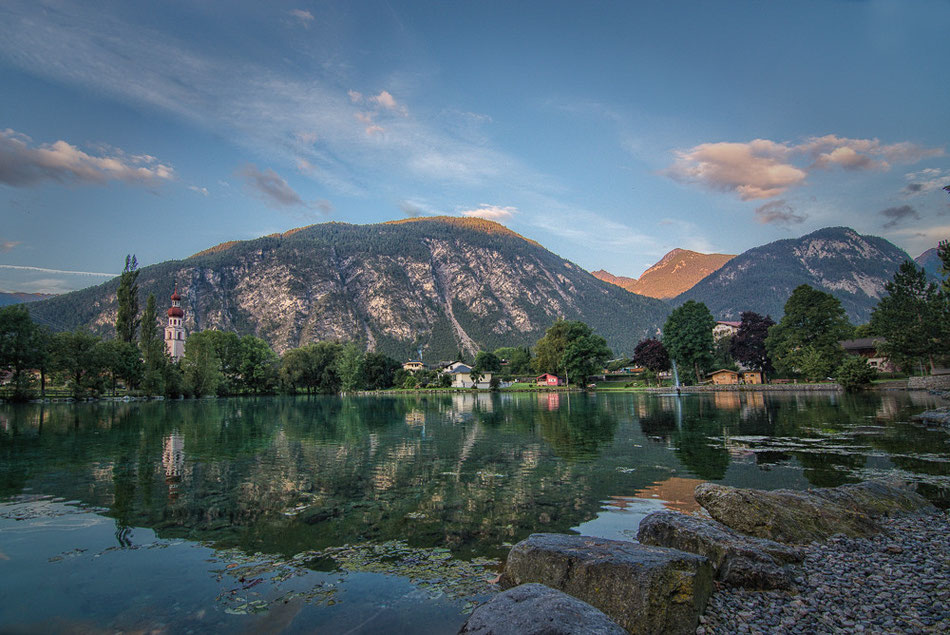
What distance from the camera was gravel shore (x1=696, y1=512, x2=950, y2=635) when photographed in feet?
21.4

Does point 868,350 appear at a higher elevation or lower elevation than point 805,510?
higher

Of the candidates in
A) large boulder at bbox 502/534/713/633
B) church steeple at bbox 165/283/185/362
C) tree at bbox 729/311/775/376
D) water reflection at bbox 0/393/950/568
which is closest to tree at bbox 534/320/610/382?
tree at bbox 729/311/775/376

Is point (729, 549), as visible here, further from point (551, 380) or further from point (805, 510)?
point (551, 380)

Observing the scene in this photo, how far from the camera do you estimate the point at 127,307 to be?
10612 cm

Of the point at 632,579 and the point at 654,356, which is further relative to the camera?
the point at 654,356

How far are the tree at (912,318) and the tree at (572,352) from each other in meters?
56.0

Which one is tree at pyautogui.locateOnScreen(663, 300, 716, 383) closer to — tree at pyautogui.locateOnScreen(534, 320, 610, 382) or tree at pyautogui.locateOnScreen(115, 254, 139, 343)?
tree at pyautogui.locateOnScreen(534, 320, 610, 382)

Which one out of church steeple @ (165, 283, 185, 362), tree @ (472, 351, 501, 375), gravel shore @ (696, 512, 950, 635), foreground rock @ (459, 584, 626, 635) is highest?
church steeple @ (165, 283, 185, 362)

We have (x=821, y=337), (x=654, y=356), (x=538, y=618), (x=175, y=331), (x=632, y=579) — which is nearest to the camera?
(x=538, y=618)

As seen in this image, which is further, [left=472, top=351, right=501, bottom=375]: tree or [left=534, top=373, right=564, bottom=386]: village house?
[left=472, top=351, right=501, bottom=375]: tree

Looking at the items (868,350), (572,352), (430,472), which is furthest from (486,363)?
(430,472)

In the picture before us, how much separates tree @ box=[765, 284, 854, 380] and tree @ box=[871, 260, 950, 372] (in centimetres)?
882

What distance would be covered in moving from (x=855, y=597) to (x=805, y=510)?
4224 millimetres

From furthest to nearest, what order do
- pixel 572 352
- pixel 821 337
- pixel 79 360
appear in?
pixel 572 352
pixel 79 360
pixel 821 337
